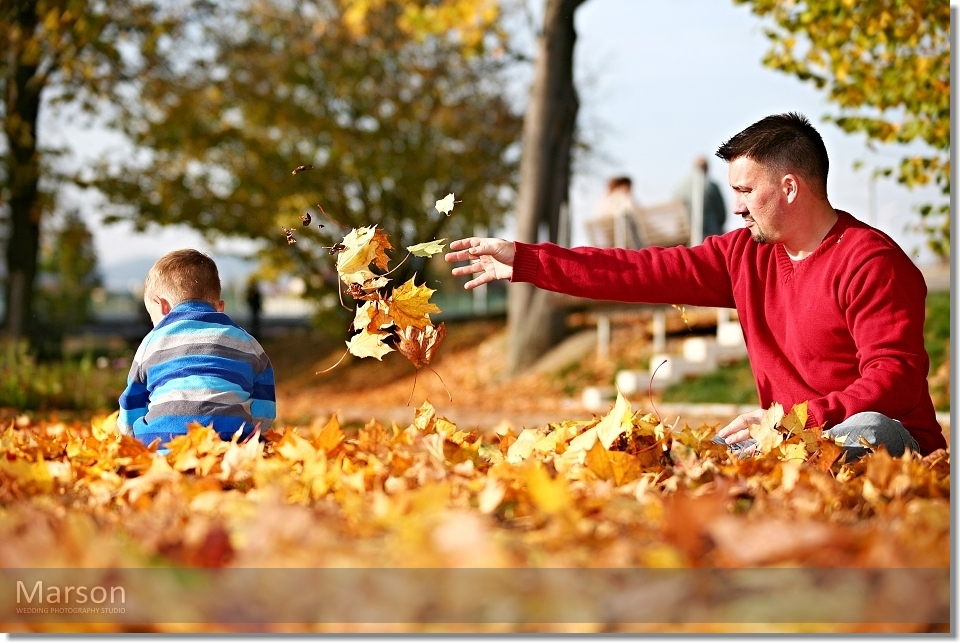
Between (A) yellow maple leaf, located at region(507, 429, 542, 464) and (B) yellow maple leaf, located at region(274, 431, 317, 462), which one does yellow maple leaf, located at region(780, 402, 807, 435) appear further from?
(B) yellow maple leaf, located at region(274, 431, 317, 462)

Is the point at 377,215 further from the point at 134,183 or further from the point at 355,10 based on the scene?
the point at 355,10

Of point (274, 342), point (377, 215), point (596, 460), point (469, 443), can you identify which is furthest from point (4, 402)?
point (274, 342)

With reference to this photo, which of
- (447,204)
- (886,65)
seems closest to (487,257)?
(447,204)

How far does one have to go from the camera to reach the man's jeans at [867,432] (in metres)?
2.69

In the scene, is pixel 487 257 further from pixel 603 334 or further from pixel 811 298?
pixel 603 334

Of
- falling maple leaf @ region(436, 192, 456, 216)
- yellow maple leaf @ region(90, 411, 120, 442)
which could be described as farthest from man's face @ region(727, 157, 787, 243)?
yellow maple leaf @ region(90, 411, 120, 442)

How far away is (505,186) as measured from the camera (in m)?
19.2

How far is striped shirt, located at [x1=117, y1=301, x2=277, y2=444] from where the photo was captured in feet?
9.80

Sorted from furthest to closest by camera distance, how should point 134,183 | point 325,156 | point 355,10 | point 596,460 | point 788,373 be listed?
point 325,156 < point 134,183 < point 355,10 < point 788,373 < point 596,460

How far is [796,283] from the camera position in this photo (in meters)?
3.17

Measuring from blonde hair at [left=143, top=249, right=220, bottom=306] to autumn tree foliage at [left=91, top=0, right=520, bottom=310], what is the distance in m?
14.4

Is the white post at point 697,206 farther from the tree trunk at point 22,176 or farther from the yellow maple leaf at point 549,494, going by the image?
the yellow maple leaf at point 549,494

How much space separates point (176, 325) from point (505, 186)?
16.4 metres

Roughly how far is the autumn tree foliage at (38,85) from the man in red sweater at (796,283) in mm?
12494
